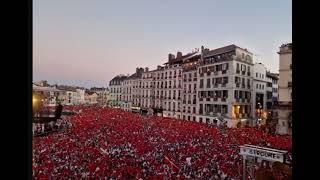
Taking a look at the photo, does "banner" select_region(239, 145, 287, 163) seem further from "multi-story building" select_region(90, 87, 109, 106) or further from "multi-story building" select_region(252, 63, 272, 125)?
"multi-story building" select_region(90, 87, 109, 106)

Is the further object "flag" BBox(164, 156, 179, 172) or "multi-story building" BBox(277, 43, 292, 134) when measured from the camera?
"flag" BBox(164, 156, 179, 172)

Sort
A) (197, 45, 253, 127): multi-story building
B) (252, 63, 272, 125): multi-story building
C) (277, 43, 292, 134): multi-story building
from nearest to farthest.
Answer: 1. (277, 43, 292, 134): multi-story building
2. (252, 63, 272, 125): multi-story building
3. (197, 45, 253, 127): multi-story building

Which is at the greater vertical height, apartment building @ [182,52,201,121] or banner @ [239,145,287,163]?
apartment building @ [182,52,201,121]

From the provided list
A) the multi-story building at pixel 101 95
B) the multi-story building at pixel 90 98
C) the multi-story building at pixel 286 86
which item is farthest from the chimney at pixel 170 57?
the multi-story building at pixel 286 86

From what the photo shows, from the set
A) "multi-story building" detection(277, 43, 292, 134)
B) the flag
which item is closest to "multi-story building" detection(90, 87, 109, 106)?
the flag

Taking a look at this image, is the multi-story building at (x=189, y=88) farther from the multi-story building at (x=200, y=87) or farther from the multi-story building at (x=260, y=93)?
the multi-story building at (x=260, y=93)
